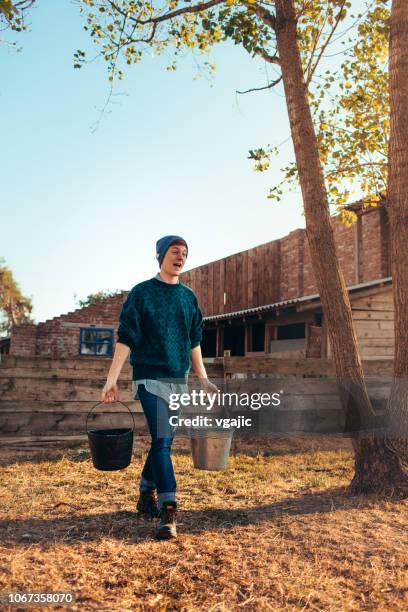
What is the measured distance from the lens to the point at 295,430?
30.6 ft

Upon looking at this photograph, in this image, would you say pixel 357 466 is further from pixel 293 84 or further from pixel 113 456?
pixel 293 84

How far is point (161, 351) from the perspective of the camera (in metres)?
3.96

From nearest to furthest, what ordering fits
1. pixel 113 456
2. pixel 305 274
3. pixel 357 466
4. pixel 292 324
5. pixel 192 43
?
pixel 113 456 → pixel 357 466 → pixel 192 43 → pixel 292 324 → pixel 305 274

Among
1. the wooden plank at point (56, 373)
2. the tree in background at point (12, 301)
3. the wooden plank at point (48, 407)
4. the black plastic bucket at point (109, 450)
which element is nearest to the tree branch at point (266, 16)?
the black plastic bucket at point (109, 450)

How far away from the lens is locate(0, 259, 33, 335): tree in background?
4378 cm

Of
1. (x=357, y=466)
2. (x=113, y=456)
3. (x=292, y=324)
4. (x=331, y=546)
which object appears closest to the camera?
(x=331, y=546)

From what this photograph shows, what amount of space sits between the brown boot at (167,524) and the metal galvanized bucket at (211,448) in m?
0.97

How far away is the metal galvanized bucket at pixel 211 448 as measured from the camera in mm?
4672

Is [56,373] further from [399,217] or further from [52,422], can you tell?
[399,217]

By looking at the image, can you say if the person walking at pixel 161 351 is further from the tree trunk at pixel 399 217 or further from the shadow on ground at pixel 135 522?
the tree trunk at pixel 399 217

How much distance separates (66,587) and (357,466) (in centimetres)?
334

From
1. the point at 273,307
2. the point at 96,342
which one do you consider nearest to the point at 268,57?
the point at 273,307

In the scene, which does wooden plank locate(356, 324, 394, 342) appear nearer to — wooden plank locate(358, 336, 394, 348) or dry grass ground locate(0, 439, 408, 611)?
wooden plank locate(358, 336, 394, 348)

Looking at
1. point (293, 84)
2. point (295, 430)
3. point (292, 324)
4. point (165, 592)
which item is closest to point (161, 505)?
point (165, 592)
